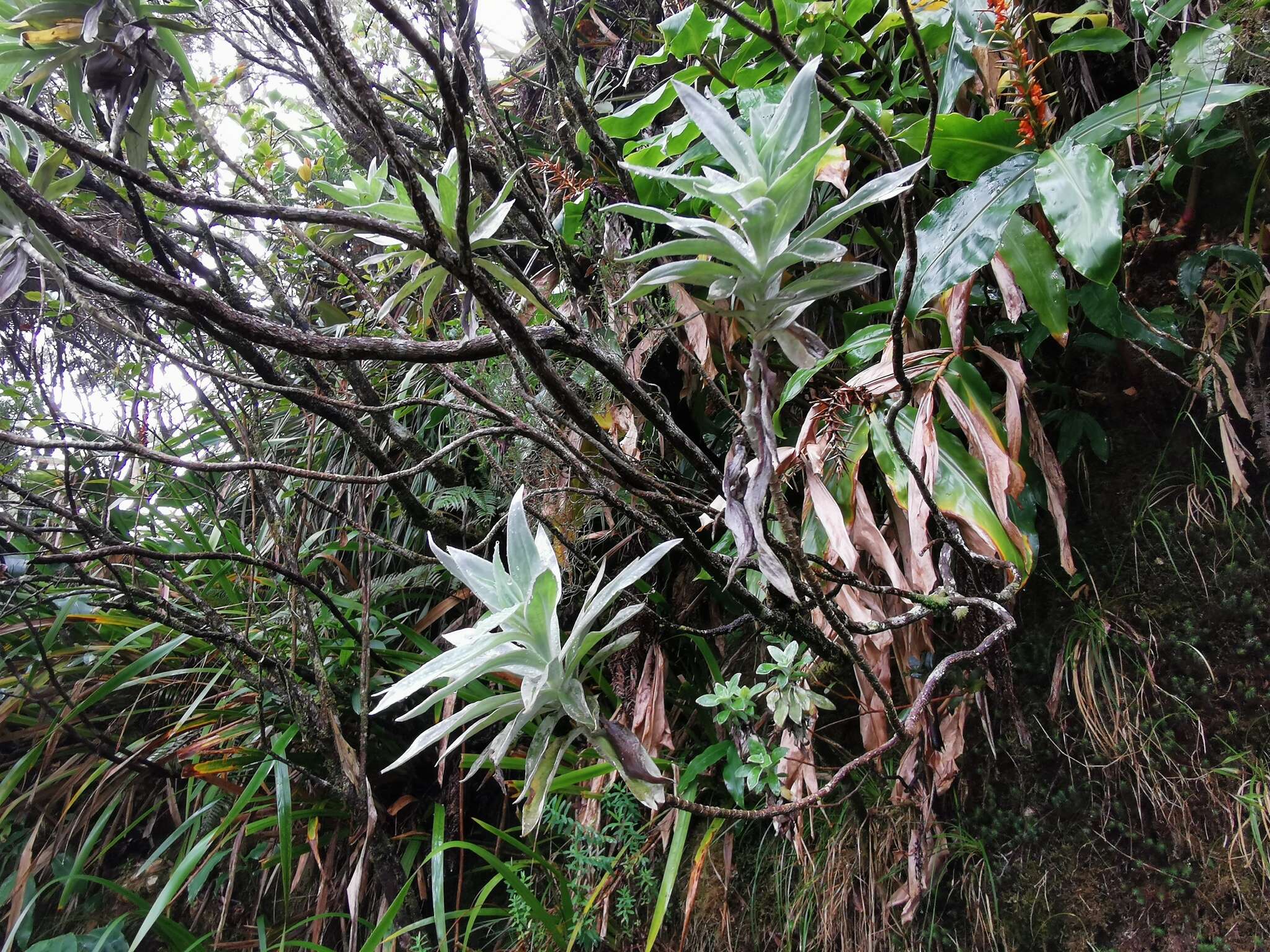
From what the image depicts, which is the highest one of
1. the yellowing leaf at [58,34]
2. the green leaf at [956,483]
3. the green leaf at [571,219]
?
the yellowing leaf at [58,34]

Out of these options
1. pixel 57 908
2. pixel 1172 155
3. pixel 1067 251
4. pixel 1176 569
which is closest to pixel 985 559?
pixel 1067 251

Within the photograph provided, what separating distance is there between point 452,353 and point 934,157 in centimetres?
80

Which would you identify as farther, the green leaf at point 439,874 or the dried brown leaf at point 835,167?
the green leaf at point 439,874

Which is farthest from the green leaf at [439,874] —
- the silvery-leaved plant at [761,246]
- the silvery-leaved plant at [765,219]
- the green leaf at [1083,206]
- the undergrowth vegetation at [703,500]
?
the green leaf at [1083,206]

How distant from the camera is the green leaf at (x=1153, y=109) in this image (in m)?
0.86

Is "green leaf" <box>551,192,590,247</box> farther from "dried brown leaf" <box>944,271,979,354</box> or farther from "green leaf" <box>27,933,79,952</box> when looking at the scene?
"green leaf" <box>27,933,79,952</box>

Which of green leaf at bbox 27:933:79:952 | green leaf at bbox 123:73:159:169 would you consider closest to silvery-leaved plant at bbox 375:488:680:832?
green leaf at bbox 123:73:159:169

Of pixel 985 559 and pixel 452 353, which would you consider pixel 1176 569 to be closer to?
pixel 985 559

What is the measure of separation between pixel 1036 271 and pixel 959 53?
0.36 meters

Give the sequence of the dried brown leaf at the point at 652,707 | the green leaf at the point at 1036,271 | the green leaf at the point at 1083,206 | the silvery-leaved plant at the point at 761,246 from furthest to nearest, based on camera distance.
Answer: the dried brown leaf at the point at 652,707 < the green leaf at the point at 1036,271 < the green leaf at the point at 1083,206 < the silvery-leaved plant at the point at 761,246

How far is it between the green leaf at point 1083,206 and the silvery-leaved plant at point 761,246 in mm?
332

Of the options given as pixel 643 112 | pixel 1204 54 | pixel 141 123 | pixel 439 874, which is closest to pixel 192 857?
pixel 439 874

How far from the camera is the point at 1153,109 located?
0.92 meters

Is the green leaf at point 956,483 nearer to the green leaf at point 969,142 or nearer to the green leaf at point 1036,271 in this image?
the green leaf at point 1036,271
